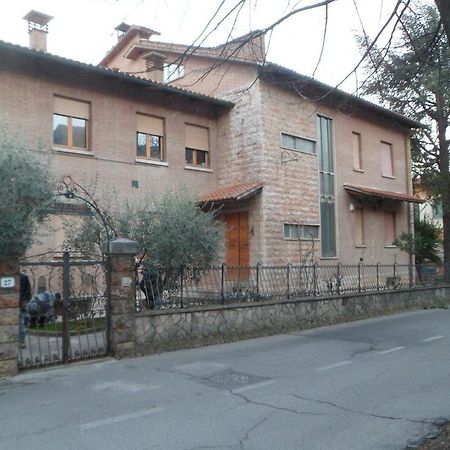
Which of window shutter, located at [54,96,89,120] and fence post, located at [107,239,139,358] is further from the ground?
window shutter, located at [54,96,89,120]

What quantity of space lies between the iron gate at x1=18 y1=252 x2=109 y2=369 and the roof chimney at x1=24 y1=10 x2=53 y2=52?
415 inches

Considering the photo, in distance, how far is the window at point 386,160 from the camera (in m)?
22.7

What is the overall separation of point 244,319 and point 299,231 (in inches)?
303

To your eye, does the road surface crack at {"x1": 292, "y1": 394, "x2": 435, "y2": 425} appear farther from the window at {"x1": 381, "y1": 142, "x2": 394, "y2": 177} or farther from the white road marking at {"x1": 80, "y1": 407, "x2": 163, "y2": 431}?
the window at {"x1": 381, "y1": 142, "x2": 394, "y2": 177}

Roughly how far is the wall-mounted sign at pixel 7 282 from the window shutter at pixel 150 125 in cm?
946

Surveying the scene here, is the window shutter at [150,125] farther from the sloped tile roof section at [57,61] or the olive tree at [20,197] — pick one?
the olive tree at [20,197]

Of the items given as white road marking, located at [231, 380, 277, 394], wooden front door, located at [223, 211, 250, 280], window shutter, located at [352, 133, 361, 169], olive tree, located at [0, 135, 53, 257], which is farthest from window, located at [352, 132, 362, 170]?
white road marking, located at [231, 380, 277, 394]

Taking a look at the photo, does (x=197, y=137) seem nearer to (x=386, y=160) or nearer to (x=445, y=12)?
(x=386, y=160)

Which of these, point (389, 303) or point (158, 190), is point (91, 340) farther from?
point (389, 303)

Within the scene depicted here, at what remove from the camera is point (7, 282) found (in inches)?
286

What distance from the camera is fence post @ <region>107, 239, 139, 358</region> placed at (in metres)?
8.38

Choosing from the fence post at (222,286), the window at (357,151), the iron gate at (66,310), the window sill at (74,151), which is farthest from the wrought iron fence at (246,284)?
the window at (357,151)

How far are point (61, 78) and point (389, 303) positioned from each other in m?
11.1

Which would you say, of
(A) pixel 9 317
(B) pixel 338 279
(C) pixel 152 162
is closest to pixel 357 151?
(B) pixel 338 279
